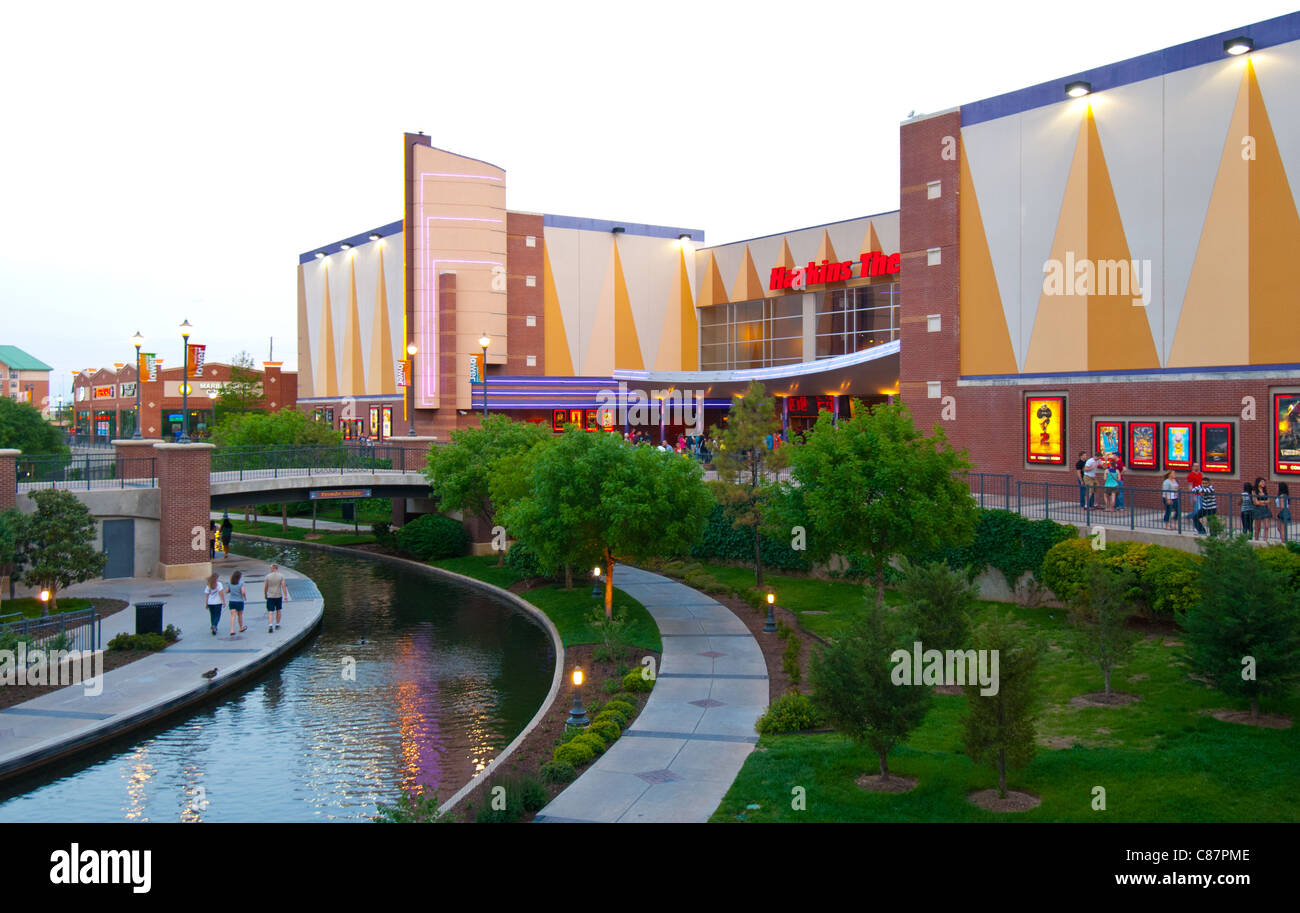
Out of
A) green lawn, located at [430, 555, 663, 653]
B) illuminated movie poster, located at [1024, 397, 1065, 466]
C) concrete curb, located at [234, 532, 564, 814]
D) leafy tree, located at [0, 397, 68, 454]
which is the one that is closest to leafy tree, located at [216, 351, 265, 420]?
leafy tree, located at [0, 397, 68, 454]

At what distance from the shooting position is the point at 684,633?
24344 mm

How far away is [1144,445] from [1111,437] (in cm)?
104

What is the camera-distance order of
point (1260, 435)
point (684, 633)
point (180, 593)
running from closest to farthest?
point (684, 633) < point (1260, 435) < point (180, 593)

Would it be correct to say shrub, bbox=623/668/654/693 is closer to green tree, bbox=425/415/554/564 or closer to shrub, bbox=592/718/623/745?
shrub, bbox=592/718/623/745

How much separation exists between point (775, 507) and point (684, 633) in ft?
12.8

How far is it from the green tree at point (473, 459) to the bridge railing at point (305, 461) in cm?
399

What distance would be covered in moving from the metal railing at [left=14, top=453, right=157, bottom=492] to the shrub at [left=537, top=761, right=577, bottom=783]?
23878 millimetres

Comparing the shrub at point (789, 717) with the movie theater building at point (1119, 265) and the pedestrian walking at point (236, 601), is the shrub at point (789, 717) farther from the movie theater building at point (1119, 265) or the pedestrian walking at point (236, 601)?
the movie theater building at point (1119, 265)

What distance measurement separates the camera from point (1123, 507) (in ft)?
89.4

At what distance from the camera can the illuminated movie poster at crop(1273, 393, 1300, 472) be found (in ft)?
84.4

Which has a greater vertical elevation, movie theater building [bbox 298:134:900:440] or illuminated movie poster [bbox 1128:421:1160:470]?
movie theater building [bbox 298:134:900:440]

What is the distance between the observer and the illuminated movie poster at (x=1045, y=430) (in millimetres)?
31250
